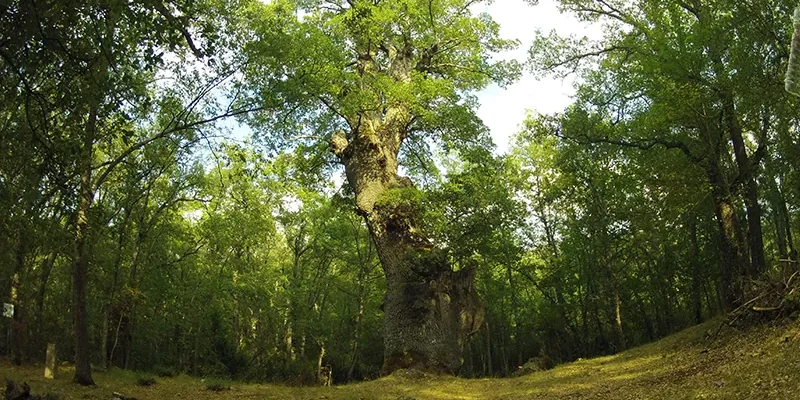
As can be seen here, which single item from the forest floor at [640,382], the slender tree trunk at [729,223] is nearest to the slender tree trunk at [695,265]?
the slender tree trunk at [729,223]

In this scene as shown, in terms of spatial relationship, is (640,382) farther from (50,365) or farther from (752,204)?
(50,365)

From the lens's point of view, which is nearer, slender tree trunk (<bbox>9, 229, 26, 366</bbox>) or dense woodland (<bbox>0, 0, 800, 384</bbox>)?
dense woodland (<bbox>0, 0, 800, 384</bbox>)

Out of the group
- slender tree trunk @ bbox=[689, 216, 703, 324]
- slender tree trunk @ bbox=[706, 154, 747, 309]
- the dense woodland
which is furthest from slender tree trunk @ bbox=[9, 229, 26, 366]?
slender tree trunk @ bbox=[689, 216, 703, 324]

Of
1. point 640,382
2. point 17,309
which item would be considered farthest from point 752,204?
point 17,309

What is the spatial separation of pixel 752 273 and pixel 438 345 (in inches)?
289

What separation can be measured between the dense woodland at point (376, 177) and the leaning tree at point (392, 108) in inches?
2.7

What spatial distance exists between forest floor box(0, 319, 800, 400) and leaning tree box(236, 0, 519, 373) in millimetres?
1449

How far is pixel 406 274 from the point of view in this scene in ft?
39.9

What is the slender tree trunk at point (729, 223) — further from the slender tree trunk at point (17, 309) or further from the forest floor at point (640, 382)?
the slender tree trunk at point (17, 309)

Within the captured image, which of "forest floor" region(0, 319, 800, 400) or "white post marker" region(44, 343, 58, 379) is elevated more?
"white post marker" region(44, 343, 58, 379)

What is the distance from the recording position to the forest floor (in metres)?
6.45

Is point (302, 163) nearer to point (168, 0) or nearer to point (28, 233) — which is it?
point (28, 233)

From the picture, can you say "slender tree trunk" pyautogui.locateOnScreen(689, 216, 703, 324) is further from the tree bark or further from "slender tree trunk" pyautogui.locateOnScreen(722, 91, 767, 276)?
the tree bark

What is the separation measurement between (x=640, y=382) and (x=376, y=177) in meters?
7.40
